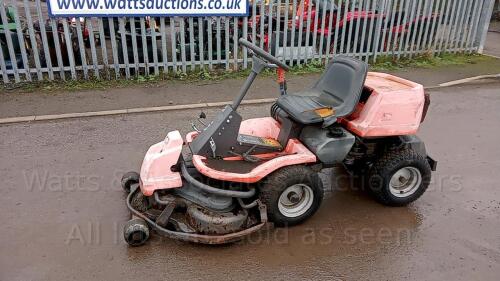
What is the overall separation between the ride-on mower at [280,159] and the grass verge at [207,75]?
3.86 m

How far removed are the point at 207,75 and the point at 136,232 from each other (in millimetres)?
5047

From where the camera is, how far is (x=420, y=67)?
9.15 meters

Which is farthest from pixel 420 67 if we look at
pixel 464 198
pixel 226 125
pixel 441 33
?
pixel 226 125

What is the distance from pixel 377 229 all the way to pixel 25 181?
3.46 metres

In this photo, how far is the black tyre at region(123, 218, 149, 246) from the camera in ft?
10.5

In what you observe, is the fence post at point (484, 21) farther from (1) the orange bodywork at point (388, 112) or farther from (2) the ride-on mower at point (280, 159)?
(1) the orange bodywork at point (388, 112)

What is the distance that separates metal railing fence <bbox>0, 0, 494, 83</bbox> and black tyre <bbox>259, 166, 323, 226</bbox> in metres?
4.93

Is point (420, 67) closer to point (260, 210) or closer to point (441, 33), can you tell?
point (441, 33)

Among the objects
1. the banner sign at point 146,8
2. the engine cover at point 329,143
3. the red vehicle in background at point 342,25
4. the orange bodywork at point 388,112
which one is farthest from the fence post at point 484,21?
the engine cover at point 329,143

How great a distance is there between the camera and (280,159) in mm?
3371

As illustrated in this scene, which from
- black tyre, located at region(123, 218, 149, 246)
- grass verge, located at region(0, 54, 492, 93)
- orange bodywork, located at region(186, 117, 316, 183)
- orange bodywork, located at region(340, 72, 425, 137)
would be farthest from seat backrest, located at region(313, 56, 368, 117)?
grass verge, located at region(0, 54, 492, 93)

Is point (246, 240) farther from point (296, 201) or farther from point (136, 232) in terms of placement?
point (136, 232)

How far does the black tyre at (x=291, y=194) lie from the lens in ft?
10.9

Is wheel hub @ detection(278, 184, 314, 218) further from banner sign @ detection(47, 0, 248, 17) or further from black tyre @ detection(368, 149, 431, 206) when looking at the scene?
banner sign @ detection(47, 0, 248, 17)
